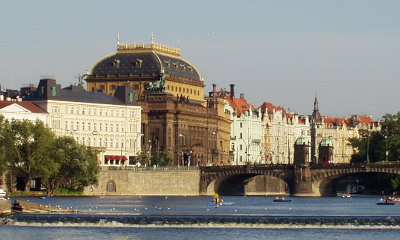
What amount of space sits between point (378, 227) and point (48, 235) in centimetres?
2736

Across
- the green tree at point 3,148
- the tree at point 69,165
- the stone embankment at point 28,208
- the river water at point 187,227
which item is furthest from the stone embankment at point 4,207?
the tree at point 69,165

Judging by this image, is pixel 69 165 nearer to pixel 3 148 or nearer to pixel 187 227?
pixel 3 148

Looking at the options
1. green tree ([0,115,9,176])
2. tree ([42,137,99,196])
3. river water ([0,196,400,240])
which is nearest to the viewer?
river water ([0,196,400,240])

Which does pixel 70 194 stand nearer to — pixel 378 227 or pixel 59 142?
pixel 59 142

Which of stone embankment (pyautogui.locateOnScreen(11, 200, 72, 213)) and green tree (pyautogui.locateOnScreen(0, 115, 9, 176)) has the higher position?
green tree (pyautogui.locateOnScreen(0, 115, 9, 176))

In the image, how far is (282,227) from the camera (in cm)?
11806

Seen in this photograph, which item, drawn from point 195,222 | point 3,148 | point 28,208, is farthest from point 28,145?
point 195,222

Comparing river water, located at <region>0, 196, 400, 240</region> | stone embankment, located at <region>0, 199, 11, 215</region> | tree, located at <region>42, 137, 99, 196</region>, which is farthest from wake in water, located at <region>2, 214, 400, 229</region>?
tree, located at <region>42, 137, 99, 196</region>

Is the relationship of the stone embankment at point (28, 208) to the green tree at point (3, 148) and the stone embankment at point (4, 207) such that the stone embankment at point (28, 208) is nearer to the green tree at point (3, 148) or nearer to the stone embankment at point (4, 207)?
the stone embankment at point (4, 207)

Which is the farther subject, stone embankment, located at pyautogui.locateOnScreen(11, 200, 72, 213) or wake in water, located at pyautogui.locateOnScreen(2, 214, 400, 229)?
stone embankment, located at pyautogui.locateOnScreen(11, 200, 72, 213)

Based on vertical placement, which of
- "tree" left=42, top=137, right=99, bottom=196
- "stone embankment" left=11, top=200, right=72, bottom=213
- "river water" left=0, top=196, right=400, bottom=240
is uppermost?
"tree" left=42, top=137, right=99, bottom=196

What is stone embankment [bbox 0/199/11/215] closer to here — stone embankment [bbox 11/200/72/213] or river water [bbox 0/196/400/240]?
river water [bbox 0/196/400/240]

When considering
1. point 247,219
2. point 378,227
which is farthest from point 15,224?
point 378,227

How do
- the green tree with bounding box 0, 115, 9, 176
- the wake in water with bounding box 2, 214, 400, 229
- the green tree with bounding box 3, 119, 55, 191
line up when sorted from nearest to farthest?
the wake in water with bounding box 2, 214, 400, 229 → the green tree with bounding box 0, 115, 9, 176 → the green tree with bounding box 3, 119, 55, 191
